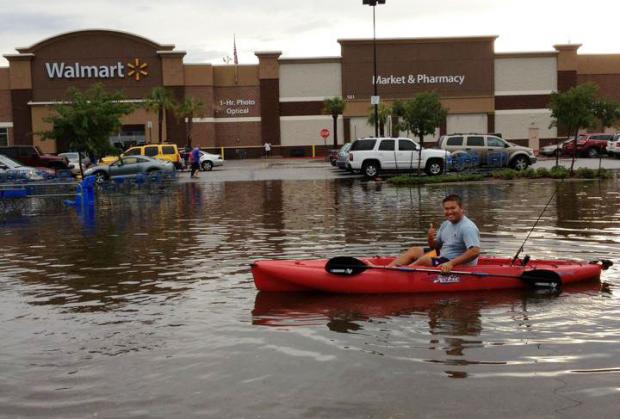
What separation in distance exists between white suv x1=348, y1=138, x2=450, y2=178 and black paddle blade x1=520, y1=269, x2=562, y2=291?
2401 centimetres

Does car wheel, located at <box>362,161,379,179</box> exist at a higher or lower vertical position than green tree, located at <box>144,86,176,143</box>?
lower

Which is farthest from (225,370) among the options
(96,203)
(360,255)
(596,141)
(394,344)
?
(596,141)

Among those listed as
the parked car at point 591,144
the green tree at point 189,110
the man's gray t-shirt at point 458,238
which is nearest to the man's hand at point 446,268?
the man's gray t-shirt at point 458,238

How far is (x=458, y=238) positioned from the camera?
9.22 metres

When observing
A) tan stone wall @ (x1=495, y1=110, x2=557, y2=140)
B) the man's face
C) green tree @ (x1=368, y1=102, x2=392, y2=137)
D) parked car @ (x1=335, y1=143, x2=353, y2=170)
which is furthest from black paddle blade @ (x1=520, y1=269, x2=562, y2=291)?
tan stone wall @ (x1=495, y1=110, x2=557, y2=140)

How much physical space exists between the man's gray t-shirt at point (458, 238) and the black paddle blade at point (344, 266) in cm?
106

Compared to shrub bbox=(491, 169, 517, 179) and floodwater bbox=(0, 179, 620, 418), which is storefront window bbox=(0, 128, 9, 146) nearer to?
shrub bbox=(491, 169, 517, 179)

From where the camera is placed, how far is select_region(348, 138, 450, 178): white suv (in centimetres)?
3306

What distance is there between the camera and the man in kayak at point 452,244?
905cm

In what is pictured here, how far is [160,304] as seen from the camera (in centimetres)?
894

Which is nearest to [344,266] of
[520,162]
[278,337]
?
[278,337]

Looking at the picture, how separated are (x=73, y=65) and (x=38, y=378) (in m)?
56.4

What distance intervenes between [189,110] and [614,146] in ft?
97.6

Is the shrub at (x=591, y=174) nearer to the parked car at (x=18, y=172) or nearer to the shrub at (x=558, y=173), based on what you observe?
the shrub at (x=558, y=173)
